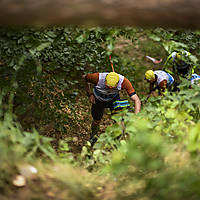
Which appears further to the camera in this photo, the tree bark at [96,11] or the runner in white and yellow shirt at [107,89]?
the runner in white and yellow shirt at [107,89]

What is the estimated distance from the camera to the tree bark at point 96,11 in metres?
1.60

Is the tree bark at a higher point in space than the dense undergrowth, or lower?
higher

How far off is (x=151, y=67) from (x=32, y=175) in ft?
24.2

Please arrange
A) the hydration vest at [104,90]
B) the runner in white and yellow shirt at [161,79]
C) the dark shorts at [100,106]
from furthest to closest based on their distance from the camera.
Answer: the runner in white and yellow shirt at [161,79], the dark shorts at [100,106], the hydration vest at [104,90]

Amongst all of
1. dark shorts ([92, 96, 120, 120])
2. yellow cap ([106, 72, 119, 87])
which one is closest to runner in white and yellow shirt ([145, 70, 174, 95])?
dark shorts ([92, 96, 120, 120])

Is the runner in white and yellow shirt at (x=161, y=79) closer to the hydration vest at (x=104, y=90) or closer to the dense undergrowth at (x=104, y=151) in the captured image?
the hydration vest at (x=104, y=90)

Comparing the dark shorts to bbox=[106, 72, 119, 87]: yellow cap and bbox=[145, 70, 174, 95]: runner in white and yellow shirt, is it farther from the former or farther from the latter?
bbox=[145, 70, 174, 95]: runner in white and yellow shirt

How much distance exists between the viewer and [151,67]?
27.4 feet

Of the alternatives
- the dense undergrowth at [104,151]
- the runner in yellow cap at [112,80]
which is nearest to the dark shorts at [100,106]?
the runner in yellow cap at [112,80]

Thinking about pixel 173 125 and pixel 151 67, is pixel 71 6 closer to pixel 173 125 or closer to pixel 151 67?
pixel 173 125

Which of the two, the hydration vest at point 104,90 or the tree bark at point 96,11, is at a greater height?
the hydration vest at point 104,90

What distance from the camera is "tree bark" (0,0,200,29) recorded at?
5.25ft

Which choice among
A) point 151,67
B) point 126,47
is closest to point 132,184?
point 151,67

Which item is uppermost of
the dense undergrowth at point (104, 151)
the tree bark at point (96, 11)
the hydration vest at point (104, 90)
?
the hydration vest at point (104, 90)
